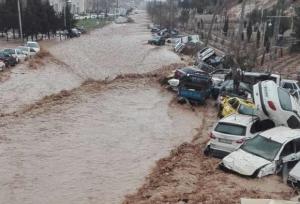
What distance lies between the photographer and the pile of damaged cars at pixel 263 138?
13977mm

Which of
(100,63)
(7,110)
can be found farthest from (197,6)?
(7,110)

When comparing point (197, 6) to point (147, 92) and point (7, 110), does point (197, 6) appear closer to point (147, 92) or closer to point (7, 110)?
point (147, 92)

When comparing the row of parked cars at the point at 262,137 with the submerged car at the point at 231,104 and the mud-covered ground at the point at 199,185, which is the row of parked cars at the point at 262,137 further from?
the submerged car at the point at 231,104

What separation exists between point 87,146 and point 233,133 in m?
5.73

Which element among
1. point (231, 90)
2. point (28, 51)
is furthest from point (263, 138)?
point (28, 51)

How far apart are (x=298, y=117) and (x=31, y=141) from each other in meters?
9.58

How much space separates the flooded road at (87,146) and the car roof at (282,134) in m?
4.04

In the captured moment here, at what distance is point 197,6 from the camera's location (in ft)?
400

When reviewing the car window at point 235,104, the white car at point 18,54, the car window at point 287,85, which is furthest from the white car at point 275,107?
the white car at point 18,54

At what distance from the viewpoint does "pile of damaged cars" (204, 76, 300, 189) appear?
13977mm

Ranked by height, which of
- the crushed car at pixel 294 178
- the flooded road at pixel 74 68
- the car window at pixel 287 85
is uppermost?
the crushed car at pixel 294 178

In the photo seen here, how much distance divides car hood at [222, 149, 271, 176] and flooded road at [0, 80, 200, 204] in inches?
110

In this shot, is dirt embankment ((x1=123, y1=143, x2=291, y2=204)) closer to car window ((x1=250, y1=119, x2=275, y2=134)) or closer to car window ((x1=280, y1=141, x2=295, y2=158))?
car window ((x1=280, y1=141, x2=295, y2=158))

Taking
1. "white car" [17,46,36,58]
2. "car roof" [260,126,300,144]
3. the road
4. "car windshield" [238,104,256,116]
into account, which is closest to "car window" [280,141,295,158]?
"car roof" [260,126,300,144]
